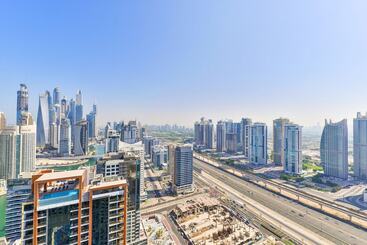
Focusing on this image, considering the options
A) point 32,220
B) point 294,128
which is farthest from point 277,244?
point 294,128

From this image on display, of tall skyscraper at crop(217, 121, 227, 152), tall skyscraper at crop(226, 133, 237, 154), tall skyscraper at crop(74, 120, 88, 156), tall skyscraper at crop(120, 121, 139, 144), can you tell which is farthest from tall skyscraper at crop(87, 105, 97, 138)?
tall skyscraper at crop(226, 133, 237, 154)

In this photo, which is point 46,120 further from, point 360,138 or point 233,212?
point 360,138

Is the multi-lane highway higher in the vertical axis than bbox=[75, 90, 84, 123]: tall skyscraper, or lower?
lower

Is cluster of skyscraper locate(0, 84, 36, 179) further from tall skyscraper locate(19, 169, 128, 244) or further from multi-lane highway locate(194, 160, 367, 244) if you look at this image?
multi-lane highway locate(194, 160, 367, 244)

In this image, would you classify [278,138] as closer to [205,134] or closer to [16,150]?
[205,134]

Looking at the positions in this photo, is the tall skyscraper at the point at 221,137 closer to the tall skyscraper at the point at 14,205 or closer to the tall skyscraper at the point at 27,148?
the tall skyscraper at the point at 27,148

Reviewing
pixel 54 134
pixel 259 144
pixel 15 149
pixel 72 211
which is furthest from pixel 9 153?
pixel 259 144
